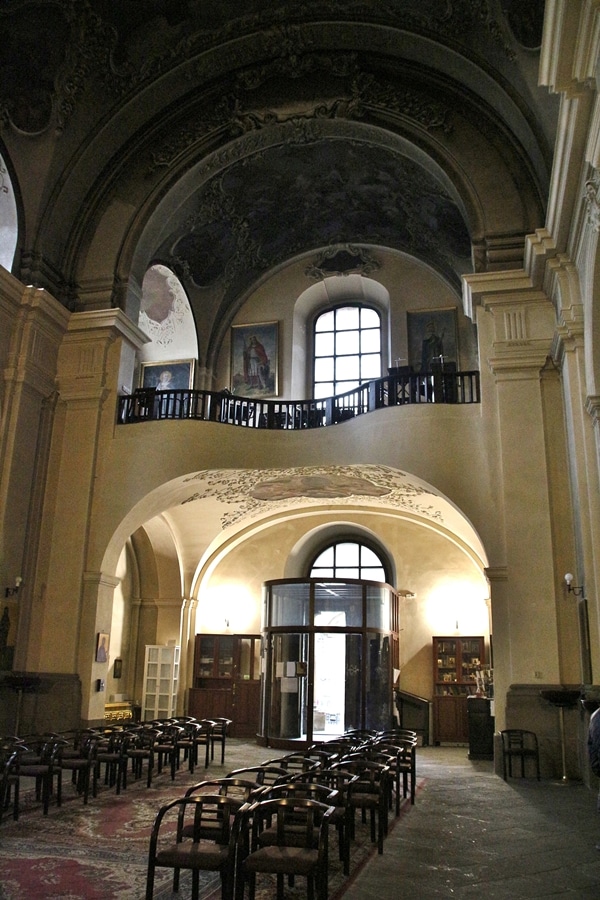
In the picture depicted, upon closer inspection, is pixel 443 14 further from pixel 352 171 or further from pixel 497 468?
pixel 497 468

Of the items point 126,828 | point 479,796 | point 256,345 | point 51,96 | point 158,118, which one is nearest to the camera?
point 126,828

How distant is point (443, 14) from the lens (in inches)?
Answer: 575

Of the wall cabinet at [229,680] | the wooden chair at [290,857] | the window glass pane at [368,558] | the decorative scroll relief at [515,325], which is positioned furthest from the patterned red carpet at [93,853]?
the window glass pane at [368,558]

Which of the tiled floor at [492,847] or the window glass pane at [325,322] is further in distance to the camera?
the window glass pane at [325,322]

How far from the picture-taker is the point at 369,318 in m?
20.1

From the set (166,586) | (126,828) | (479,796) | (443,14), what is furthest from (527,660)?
(443,14)

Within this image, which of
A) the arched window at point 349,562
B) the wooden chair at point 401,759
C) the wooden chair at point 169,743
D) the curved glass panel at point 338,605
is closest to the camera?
the wooden chair at point 401,759

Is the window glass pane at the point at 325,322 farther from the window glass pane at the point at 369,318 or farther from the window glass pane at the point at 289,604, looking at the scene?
the window glass pane at the point at 289,604

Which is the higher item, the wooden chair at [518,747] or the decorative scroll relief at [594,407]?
the decorative scroll relief at [594,407]

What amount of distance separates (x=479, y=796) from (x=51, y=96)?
14161mm

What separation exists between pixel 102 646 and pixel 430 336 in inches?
393

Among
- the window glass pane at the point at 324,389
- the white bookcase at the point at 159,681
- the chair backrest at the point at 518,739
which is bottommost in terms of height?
the chair backrest at the point at 518,739

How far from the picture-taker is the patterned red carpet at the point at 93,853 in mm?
5781

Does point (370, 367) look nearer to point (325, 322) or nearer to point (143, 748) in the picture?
point (325, 322)
